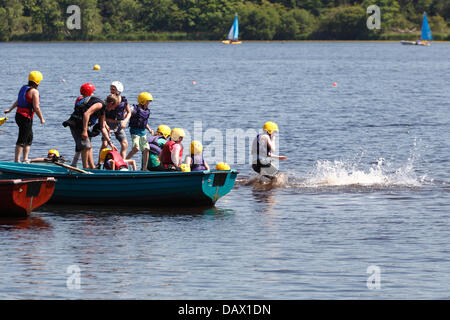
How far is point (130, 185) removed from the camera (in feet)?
58.9

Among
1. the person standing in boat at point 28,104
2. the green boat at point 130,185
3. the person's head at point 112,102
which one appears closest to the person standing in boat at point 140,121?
the person's head at point 112,102

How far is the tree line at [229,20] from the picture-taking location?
6668 inches

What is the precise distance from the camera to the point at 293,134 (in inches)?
1362

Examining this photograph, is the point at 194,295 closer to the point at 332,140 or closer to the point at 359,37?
the point at 332,140

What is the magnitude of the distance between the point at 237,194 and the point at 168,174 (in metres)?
3.43

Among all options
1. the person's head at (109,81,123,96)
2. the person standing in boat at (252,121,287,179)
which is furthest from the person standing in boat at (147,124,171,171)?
the person standing in boat at (252,121,287,179)

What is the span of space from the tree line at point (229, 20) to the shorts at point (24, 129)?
483 ft

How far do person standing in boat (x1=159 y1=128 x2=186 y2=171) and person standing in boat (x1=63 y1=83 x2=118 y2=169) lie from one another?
1039 millimetres

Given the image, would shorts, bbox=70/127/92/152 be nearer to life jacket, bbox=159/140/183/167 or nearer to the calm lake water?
the calm lake water

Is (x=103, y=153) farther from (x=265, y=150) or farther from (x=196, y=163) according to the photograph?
(x=265, y=150)

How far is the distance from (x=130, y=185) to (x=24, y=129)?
2.38 metres

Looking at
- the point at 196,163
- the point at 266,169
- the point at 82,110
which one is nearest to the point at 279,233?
the point at 196,163

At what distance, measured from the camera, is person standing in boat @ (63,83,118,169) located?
18.1m
